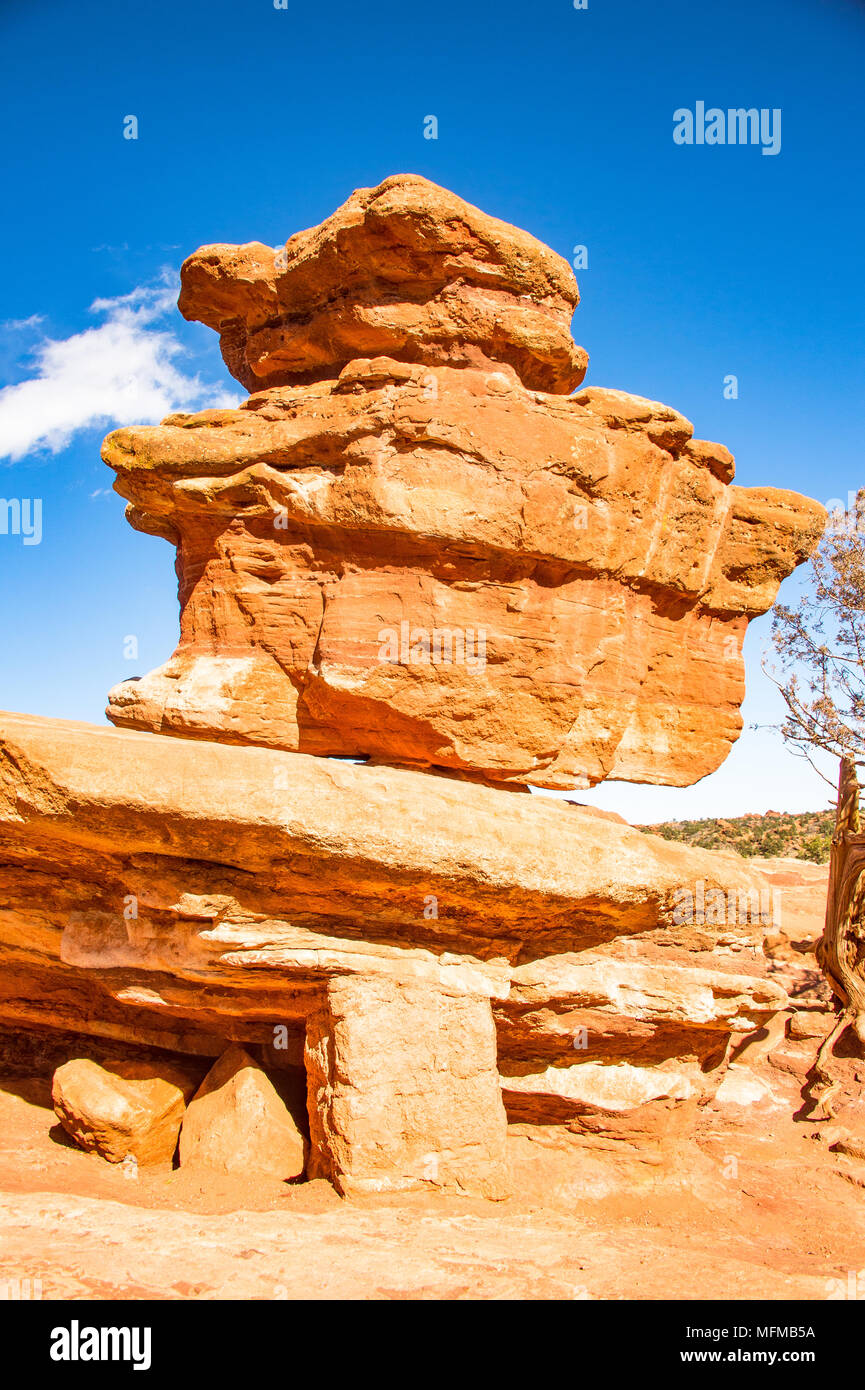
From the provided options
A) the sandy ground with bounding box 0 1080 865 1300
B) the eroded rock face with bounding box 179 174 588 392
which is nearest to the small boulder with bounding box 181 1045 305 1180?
the sandy ground with bounding box 0 1080 865 1300

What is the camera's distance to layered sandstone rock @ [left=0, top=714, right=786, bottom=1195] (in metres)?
5.83

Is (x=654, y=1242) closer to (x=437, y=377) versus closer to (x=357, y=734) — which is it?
(x=357, y=734)

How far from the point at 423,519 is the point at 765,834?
104ft

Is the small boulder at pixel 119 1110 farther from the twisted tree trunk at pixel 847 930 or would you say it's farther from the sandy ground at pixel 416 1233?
the twisted tree trunk at pixel 847 930

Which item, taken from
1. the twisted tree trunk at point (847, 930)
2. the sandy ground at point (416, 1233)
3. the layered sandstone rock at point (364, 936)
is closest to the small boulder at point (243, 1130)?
the sandy ground at point (416, 1233)

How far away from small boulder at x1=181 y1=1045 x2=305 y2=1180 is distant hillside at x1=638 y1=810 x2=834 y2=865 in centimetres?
2258

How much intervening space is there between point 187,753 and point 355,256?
5042 mm

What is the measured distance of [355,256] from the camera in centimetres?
820

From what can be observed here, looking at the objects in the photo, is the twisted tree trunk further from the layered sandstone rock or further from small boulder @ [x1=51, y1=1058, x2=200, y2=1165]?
small boulder @ [x1=51, y1=1058, x2=200, y2=1165]

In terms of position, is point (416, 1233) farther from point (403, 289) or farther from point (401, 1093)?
point (403, 289)

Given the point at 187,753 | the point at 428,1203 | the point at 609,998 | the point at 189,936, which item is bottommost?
the point at 428,1203

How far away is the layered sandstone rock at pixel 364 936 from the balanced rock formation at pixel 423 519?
111 cm

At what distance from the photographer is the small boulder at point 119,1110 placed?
6398 millimetres
